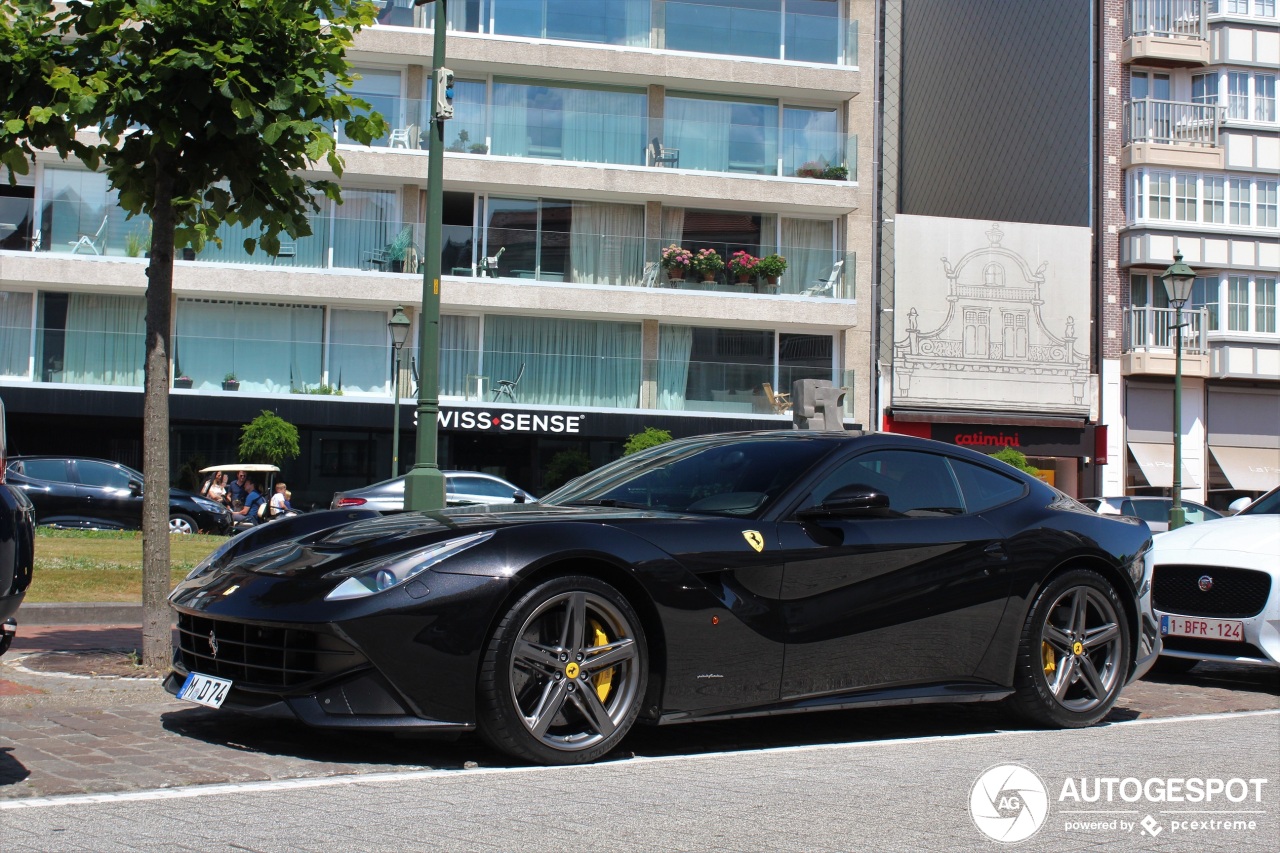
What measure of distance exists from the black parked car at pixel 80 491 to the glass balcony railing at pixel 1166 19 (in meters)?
30.4

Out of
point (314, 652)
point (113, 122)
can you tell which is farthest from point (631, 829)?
point (113, 122)

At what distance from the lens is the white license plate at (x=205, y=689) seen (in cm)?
516

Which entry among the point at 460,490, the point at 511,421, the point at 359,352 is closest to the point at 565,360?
the point at 511,421

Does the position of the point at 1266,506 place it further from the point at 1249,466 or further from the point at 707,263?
the point at 1249,466

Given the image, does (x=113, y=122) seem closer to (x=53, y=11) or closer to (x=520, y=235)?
(x=53, y=11)

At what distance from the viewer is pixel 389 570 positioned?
4984mm

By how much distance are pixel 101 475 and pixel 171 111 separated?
58.2 feet

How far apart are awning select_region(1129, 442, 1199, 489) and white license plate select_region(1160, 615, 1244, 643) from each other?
3118cm

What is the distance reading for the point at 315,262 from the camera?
3312 centimetres

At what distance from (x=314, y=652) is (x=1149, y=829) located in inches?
120

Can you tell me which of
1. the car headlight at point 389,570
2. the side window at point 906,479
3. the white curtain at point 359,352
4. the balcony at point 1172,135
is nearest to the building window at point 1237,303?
the balcony at point 1172,135

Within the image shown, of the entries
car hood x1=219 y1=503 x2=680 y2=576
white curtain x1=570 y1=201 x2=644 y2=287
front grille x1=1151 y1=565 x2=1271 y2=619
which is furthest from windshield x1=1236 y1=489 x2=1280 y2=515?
white curtain x1=570 y1=201 x2=644 y2=287

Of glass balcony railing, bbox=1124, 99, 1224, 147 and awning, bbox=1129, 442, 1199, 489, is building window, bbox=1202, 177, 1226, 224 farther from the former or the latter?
awning, bbox=1129, 442, 1199, 489

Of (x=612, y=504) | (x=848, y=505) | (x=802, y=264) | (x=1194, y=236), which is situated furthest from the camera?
(x=1194, y=236)
